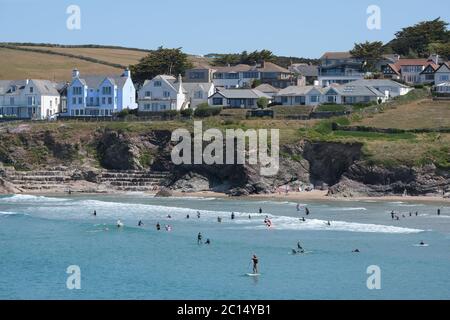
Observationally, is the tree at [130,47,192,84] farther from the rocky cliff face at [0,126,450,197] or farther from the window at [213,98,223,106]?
the rocky cliff face at [0,126,450,197]

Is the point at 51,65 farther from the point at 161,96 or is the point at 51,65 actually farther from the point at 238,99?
the point at 238,99

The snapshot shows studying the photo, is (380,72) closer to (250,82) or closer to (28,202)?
(250,82)

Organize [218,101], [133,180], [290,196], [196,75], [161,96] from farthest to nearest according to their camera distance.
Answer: [196,75] → [161,96] → [218,101] → [133,180] → [290,196]

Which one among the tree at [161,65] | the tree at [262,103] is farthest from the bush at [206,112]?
the tree at [161,65]

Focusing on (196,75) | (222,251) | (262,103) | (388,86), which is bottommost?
(222,251)

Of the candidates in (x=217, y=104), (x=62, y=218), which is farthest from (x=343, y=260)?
(x=217, y=104)

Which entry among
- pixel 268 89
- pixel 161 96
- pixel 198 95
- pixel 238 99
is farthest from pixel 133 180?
pixel 268 89

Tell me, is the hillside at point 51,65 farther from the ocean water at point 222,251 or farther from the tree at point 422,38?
the ocean water at point 222,251

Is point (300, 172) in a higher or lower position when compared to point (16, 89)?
lower
